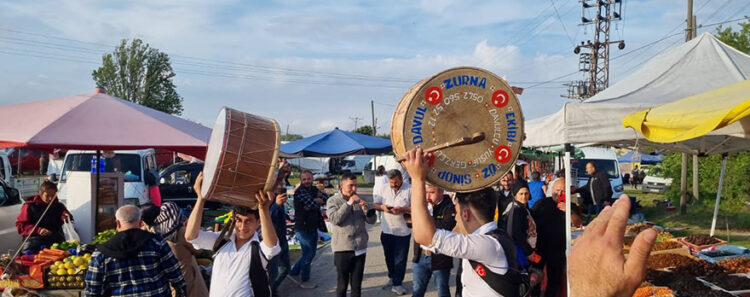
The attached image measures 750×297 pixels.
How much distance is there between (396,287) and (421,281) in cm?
148

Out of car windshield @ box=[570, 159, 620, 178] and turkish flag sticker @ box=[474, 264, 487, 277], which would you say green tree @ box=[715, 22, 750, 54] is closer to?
car windshield @ box=[570, 159, 620, 178]

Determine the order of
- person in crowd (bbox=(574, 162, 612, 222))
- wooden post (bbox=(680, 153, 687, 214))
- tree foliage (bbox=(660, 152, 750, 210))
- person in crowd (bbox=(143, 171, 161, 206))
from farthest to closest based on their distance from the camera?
wooden post (bbox=(680, 153, 687, 214)) < person in crowd (bbox=(574, 162, 612, 222)) < person in crowd (bbox=(143, 171, 161, 206)) < tree foliage (bbox=(660, 152, 750, 210))

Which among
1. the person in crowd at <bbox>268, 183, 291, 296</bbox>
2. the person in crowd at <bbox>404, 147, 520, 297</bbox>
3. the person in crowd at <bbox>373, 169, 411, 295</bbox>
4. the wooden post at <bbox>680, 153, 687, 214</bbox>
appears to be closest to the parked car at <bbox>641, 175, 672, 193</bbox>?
the wooden post at <bbox>680, 153, 687, 214</bbox>

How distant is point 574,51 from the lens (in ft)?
124

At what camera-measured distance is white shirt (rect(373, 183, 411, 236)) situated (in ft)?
24.5

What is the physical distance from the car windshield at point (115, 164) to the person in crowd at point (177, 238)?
425 inches

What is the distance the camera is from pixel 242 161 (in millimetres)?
3182

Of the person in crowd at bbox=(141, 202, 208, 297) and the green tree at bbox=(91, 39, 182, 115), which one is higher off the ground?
the green tree at bbox=(91, 39, 182, 115)

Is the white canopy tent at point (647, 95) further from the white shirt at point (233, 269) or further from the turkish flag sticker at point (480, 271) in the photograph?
the white shirt at point (233, 269)

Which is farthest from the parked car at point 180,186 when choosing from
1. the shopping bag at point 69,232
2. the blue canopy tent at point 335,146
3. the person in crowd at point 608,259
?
the person in crowd at point 608,259

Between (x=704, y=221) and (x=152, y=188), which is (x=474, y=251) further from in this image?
(x=704, y=221)

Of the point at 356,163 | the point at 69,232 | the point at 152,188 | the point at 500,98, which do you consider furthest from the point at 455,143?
the point at 356,163

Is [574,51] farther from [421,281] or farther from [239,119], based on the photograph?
[239,119]

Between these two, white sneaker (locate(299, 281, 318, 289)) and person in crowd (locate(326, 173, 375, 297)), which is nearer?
→ person in crowd (locate(326, 173, 375, 297))
